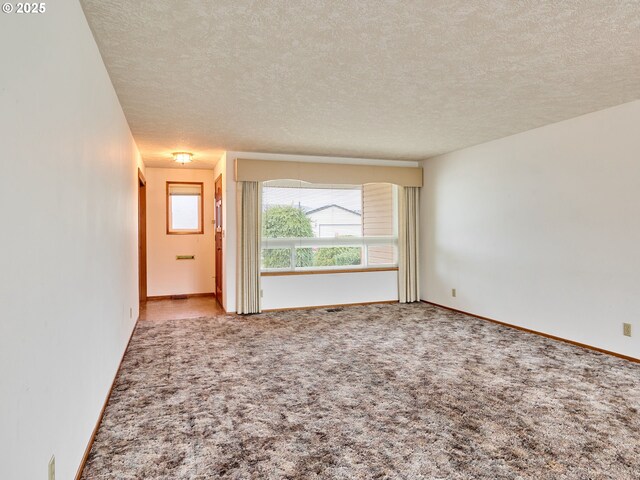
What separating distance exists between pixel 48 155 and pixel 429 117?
3422 millimetres

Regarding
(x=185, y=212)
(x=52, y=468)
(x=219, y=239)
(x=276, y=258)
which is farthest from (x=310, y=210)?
(x=52, y=468)

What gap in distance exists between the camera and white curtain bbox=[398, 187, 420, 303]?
645 cm

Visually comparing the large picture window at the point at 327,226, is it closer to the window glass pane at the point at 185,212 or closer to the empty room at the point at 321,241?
the empty room at the point at 321,241

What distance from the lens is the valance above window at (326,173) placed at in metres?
5.58

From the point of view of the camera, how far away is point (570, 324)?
13.6 feet

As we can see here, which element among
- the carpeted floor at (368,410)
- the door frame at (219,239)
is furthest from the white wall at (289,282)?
the carpeted floor at (368,410)

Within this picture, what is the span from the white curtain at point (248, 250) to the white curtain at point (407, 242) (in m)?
2.39

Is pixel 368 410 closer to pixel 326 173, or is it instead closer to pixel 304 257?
pixel 304 257

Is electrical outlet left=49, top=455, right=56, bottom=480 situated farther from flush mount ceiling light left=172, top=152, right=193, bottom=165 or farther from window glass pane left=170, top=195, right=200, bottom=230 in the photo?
window glass pane left=170, top=195, right=200, bottom=230

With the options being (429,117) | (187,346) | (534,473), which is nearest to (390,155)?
(429,117)

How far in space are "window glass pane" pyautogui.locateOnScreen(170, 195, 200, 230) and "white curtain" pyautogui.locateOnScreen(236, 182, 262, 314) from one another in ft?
6.64

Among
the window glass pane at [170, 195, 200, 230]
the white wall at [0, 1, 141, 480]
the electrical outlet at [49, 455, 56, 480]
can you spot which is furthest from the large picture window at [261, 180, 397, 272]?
the electrical outlet at [49, 455, 56, 480]

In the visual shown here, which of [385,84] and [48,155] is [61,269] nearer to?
[48,155]

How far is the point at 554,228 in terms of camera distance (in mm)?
4266
